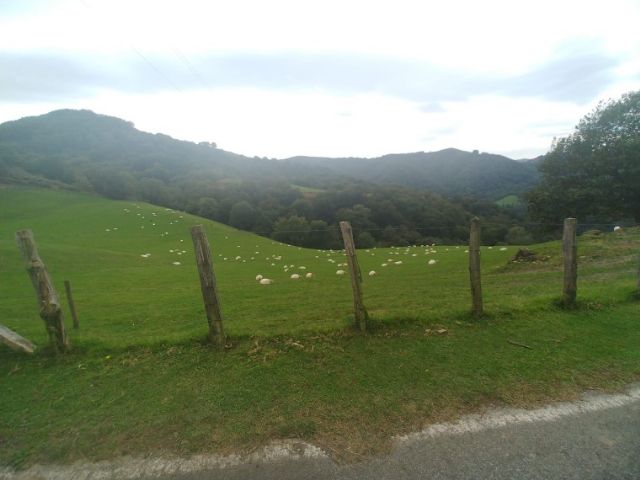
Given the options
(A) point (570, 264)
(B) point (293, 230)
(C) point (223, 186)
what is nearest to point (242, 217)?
(B) point (293, 230)

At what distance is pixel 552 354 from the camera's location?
19.8 ft

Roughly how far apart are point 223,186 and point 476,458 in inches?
3693

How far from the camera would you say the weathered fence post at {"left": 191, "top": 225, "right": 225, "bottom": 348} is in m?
6.56

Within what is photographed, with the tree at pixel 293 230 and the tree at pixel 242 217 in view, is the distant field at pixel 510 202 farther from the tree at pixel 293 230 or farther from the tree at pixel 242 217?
the tree at pixel 242 217

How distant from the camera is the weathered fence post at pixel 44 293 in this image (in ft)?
20.7

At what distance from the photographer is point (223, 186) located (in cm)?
9062

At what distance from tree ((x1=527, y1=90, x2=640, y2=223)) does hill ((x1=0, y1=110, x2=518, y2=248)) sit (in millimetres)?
7300

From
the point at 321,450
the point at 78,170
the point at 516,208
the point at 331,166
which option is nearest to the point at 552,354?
the point at 321,450

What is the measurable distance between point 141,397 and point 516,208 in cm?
8064

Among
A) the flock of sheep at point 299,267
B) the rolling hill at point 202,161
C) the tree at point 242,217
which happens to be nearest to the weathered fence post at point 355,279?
the flock of sheep at point 299,267

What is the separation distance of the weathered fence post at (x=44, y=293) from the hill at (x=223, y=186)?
Answer: 13.5m

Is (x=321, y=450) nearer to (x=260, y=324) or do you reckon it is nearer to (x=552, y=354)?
(x=260, y=324)

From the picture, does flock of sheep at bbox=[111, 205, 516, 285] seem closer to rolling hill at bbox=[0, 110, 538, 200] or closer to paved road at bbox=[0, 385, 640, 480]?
paved road at bbox=[0, 385, 640, 480]

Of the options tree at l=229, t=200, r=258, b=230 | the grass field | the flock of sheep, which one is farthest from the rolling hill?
the grass field
